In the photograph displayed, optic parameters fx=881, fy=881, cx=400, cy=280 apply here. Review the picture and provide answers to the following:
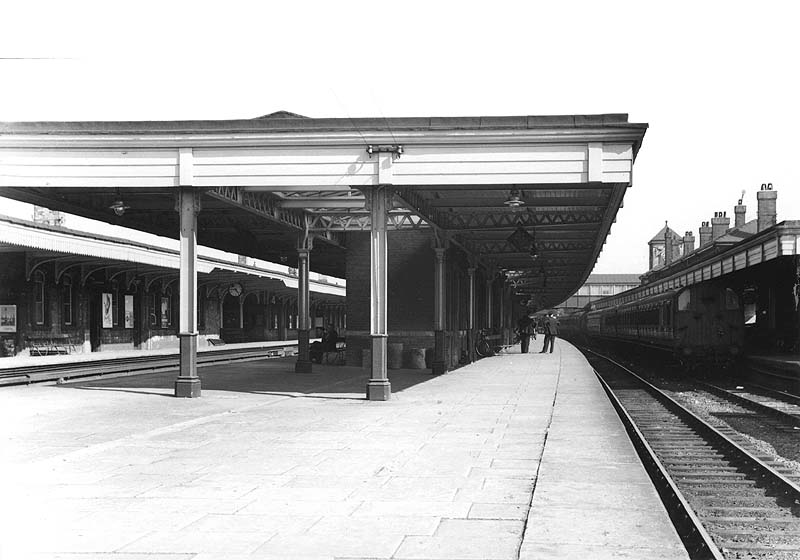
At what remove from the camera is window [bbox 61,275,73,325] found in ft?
101

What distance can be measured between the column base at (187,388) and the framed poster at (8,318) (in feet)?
50.5

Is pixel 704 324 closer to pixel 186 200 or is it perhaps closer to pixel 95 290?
pixel 186 200

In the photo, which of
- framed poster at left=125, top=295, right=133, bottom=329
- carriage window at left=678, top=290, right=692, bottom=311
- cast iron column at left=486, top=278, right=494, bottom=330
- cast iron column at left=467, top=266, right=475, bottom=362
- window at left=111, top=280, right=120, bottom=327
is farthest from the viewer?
cast iron column at left=486, top=278, right=494, bottom=330

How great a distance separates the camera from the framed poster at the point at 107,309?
33500 mm

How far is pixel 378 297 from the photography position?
14945 millimetres

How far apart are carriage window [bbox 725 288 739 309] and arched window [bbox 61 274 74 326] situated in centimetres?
2168

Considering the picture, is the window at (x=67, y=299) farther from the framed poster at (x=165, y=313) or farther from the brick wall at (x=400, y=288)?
the brick wall at (x=400, y=288)

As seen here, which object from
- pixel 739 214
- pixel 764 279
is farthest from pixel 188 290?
pixel 739 214

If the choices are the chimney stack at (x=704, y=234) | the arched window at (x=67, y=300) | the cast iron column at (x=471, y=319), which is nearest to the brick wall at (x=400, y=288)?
the cast iron column at (x=471, y=319)

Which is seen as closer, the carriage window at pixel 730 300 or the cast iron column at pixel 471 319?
the carriage window at pixel 730 300

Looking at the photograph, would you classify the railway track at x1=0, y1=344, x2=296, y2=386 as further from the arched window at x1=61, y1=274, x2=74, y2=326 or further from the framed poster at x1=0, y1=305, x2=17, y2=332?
the framed poster at x1=0, y1=305, x2=17, y2=332

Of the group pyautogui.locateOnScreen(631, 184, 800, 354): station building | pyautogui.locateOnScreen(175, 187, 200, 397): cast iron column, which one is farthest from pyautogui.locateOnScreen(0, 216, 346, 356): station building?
pyautogui.locateOnScreen(631, 184, 800, 354): station building

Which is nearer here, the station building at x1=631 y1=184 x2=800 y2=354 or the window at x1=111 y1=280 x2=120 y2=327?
the station building at x1=631 y1=184 x2=800 y2=354

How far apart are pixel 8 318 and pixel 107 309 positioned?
5.85 metres
